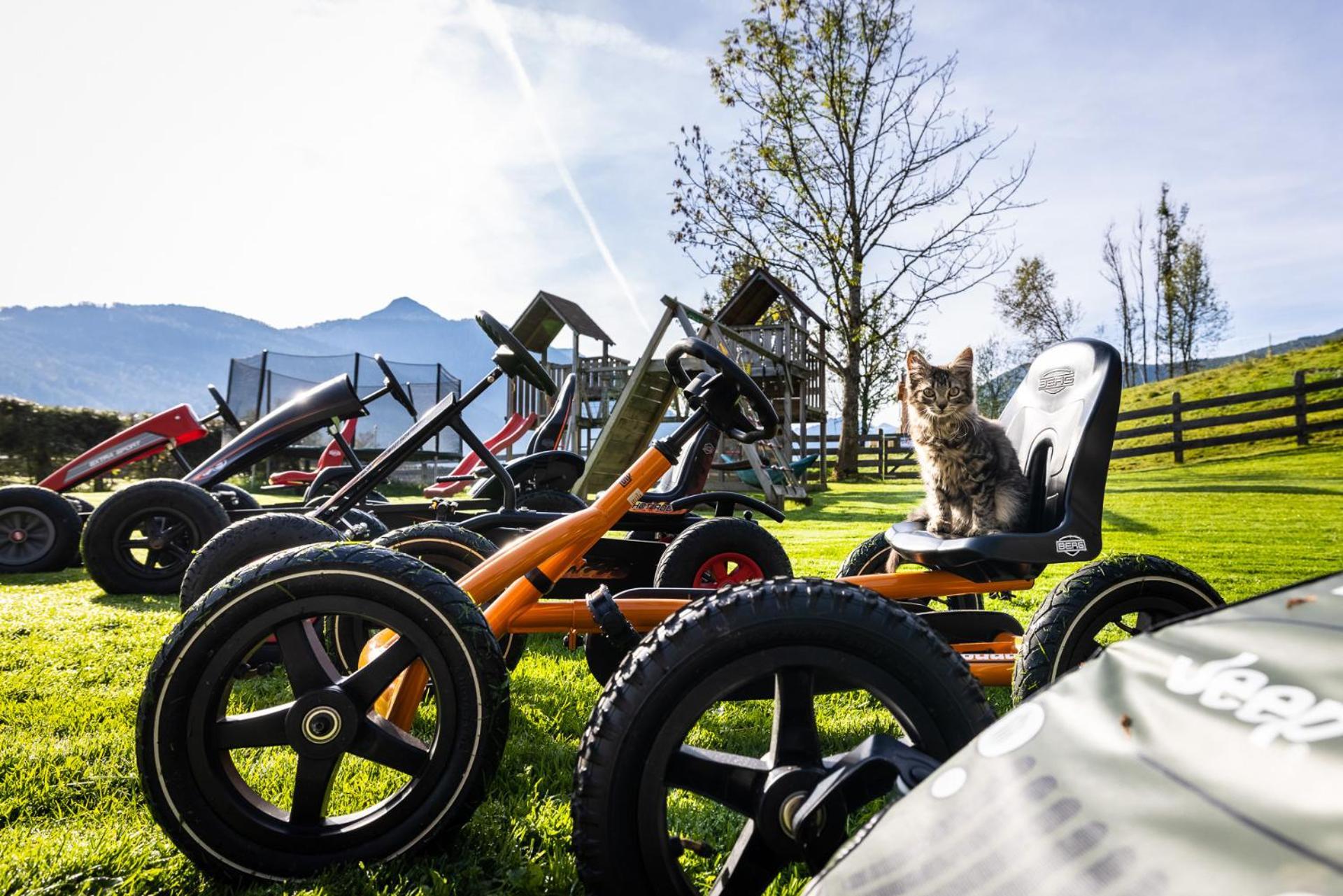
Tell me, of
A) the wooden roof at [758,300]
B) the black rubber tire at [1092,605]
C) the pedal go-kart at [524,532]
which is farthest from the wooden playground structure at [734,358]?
the black rubber tire at [1092,605]

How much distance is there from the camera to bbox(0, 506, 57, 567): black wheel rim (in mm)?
5637

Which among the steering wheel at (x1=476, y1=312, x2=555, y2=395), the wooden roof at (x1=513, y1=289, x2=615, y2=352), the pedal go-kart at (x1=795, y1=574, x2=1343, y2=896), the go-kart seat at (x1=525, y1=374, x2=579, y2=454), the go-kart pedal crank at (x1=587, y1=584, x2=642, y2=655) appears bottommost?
the go-kart pedal crank at (x1=587, y1=584, x2=642, y2=655)

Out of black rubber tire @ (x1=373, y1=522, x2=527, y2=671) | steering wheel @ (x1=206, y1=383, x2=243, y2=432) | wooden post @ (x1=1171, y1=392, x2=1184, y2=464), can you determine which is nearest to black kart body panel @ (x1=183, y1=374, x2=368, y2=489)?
steering wheel @ (x1=206, y1=383, x2=243, y2=432)

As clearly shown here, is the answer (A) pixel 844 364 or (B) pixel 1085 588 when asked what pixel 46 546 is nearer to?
(B) pixel 1085 588

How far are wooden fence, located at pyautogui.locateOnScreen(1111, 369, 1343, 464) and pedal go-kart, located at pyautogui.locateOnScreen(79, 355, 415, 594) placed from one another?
18598 mm

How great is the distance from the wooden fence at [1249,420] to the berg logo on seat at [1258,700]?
20024mm

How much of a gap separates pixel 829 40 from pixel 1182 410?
575 inches

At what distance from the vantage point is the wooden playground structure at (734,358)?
413 inches

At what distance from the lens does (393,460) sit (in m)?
3.45

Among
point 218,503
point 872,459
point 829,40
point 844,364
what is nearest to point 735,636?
point 218,503

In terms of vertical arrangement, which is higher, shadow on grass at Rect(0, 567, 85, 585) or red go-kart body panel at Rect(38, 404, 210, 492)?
red go-kart body panel at Rect(38, 404, 210, 492)

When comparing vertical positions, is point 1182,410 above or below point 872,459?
above

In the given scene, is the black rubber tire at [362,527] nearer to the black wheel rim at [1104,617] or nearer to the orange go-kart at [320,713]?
the orange go-kart at [320,713]

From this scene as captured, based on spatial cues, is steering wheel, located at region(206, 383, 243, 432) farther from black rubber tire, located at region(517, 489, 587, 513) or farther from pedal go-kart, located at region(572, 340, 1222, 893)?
pedal go-kart, located at region(572, 340, 1222, 893)
